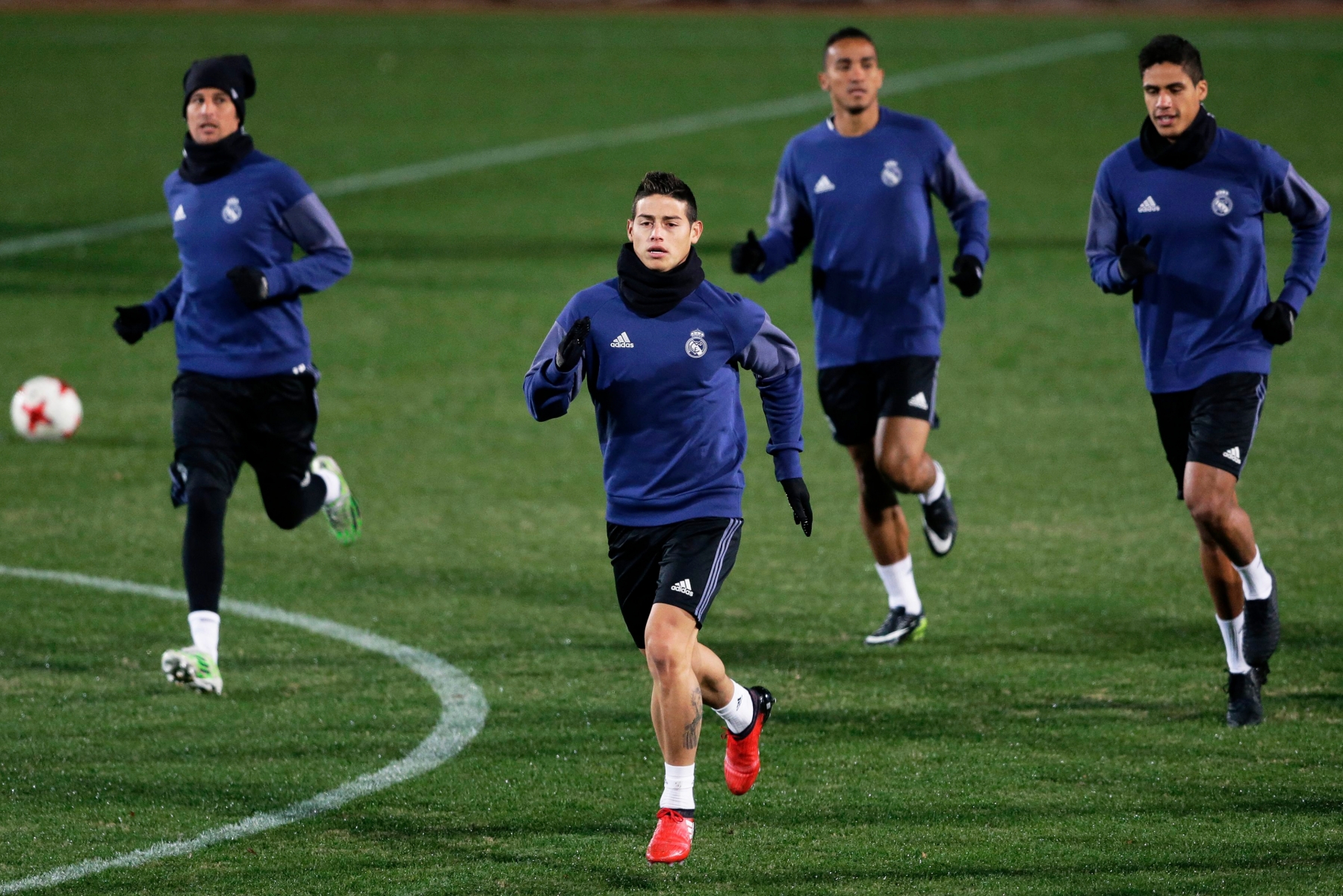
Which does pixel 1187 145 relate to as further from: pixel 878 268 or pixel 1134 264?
pixel 878 268

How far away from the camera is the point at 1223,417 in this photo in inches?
304

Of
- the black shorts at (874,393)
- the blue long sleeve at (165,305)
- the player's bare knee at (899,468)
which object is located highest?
the blue long sleeve at (165,305)

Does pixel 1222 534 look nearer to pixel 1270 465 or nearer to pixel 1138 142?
pixel 1138 142

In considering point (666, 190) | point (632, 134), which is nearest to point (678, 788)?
point (666, 190)

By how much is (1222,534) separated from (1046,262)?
1210 centimetres

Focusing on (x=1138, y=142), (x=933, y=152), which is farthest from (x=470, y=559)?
(x=1138, y=142)

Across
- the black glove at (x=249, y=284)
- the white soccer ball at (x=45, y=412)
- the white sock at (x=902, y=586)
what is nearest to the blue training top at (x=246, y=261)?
the black glove at (x=249, y=284)

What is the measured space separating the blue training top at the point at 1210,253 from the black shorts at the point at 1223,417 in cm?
4

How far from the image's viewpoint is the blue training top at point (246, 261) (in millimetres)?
8586

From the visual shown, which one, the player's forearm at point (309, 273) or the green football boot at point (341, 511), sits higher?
the player's forearm at point (309, 273)

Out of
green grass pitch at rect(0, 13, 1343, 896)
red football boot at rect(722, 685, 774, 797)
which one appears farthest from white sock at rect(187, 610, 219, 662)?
red football boot at rect(722, 685, 774, 797)

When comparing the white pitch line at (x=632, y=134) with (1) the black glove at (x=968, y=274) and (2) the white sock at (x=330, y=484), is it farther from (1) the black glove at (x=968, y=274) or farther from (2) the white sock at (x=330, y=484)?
(1) the black glove at (x=968, y=274)

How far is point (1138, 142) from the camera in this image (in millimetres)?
8070

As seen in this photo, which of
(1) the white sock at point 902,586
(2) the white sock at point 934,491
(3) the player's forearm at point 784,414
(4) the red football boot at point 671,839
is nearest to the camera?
(4) the red football boot at point 671,839
